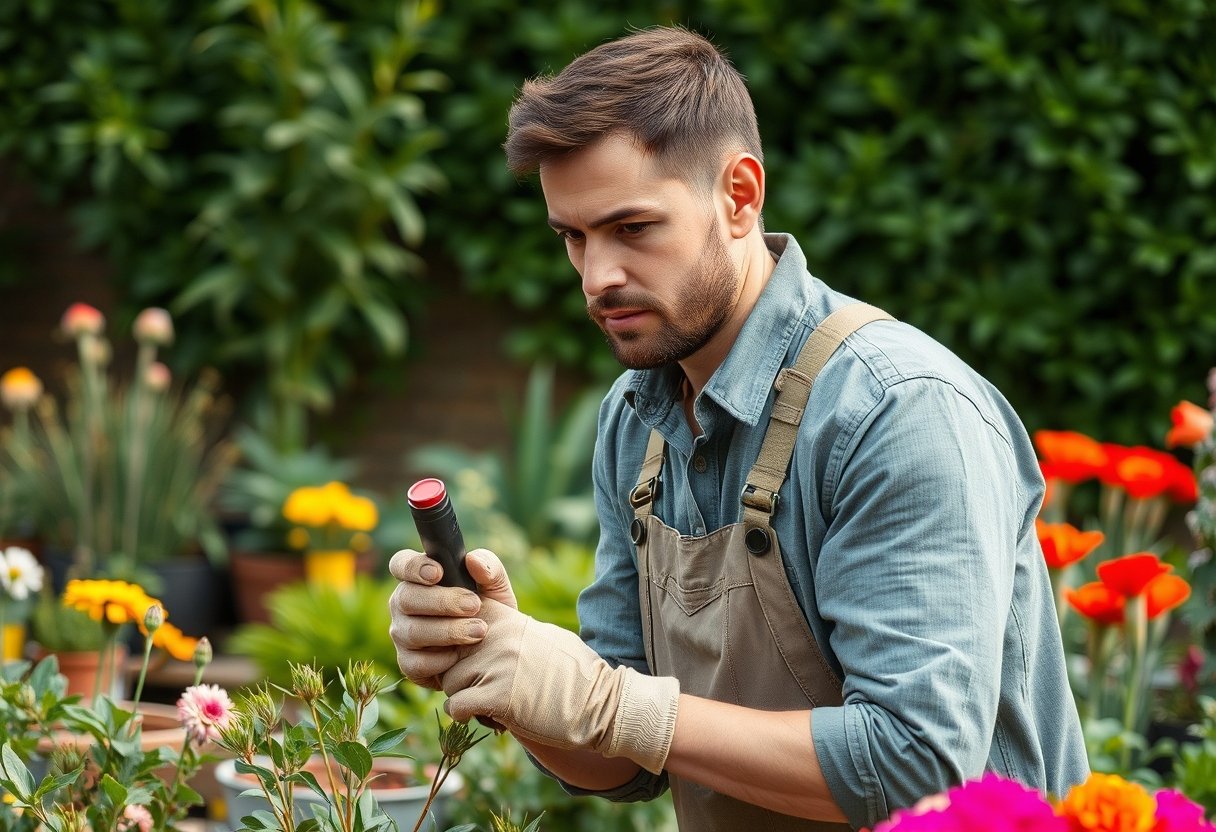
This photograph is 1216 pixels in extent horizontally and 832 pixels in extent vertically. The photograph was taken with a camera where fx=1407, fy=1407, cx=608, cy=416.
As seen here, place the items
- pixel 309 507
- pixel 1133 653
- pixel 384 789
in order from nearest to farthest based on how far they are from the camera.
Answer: pixel 384 789 → pixel 1133 653 → pixel 309 507

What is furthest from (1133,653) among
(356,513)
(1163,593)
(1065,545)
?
(356,513)

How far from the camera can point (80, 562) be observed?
3963 millimetres

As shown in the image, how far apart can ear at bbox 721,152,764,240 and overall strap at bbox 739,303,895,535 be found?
16 centimetres

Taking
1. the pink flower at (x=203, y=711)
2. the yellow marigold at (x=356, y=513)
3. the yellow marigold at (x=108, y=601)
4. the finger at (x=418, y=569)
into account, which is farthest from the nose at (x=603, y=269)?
the yellow marigold at (x=356, y=513)

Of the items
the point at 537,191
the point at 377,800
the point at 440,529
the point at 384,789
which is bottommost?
the point at 537,191

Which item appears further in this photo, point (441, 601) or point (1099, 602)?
point (1099, 602)

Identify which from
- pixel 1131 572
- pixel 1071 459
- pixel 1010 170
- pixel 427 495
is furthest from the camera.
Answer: pixel 1010 170

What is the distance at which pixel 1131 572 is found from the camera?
2.29 meters

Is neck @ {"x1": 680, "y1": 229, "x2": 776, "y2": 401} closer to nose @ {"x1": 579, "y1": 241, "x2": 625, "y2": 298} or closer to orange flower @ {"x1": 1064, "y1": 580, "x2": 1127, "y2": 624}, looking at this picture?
nose @ {"x1": 579, "y1": 241, "x2": 625, "y2": 298}

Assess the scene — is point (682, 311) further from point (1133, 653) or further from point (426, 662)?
point (1133, 653)

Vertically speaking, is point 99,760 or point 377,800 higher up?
point 99,760

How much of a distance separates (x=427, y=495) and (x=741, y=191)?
1.77 ft

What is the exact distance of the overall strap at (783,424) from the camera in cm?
150

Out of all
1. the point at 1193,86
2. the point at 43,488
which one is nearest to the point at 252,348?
the point at 43,488
